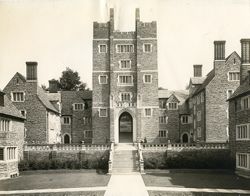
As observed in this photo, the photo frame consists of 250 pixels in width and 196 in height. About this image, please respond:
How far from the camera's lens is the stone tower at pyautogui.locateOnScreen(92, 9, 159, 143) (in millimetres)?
45750

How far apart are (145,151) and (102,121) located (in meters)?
12.5

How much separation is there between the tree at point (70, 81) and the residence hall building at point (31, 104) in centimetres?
3542

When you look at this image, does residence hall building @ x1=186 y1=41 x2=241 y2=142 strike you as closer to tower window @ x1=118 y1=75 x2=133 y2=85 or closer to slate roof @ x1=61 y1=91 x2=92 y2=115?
tower window @ x1=118 y1=75 x2=133 y2=85

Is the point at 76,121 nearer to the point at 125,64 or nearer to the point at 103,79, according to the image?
the point at 103,79

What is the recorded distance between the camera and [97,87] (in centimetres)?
4669

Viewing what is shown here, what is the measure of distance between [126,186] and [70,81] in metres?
55.8

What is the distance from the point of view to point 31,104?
136 feet

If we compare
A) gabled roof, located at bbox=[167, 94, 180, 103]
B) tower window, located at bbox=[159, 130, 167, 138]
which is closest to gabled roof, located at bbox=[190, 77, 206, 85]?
gabled roof, located at bbox=[167, 94, 180, 103]

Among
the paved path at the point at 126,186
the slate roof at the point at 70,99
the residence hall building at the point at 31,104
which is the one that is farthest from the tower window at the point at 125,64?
the paved path at the point at 126,186

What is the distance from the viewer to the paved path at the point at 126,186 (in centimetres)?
2250

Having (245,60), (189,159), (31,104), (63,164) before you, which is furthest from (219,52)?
(31,104)

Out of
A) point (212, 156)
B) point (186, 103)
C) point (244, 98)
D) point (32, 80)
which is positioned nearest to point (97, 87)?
point (32, 80)

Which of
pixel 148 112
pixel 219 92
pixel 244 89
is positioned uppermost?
pixel 219 92

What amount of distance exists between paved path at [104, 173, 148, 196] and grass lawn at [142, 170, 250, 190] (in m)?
0.68
